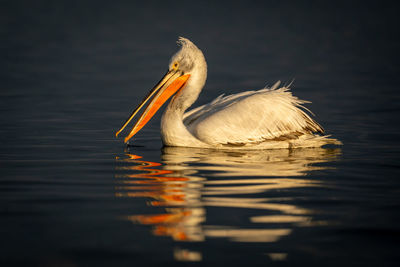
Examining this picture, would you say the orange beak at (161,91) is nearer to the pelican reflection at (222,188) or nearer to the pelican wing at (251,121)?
the pelican wing at (251,121)

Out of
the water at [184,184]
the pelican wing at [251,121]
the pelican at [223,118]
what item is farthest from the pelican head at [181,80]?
the water at [184,184]

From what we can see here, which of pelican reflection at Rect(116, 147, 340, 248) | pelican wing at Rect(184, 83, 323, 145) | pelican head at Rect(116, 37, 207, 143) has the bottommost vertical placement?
pelican reflection at Rect(116, 147, 340, 248)

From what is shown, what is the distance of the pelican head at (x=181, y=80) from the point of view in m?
7.29

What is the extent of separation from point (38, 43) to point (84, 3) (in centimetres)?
3187

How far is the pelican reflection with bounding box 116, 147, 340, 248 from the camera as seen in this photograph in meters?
4.32

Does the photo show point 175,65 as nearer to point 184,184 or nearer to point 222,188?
point 184,184

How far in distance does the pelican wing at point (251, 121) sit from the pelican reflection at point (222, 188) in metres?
0.17

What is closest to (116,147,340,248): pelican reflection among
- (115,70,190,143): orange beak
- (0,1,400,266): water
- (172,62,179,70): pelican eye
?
(0,1,400,266): water

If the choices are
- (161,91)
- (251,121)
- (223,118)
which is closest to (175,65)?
(161,91)

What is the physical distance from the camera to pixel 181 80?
7.40 metres

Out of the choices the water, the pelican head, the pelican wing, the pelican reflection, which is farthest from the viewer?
the pelican head

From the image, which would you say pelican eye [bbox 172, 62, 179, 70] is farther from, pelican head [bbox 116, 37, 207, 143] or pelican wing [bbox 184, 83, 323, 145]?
pelican wing [bbox 184, 83, 323, 145]

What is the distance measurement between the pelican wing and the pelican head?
0.26 m

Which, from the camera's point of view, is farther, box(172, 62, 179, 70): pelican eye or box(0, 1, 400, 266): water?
box(172, 62, 179, 70): pelican eye
